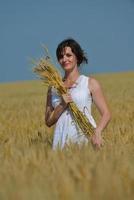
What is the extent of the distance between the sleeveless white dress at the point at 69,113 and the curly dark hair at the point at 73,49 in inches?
5.8

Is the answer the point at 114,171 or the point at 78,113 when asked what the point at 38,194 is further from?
the point at 78,113

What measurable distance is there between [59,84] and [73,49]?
339 mm

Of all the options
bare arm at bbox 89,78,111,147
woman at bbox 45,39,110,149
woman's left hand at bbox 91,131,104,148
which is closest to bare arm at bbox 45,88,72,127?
woman at bbox 45,39,110,149

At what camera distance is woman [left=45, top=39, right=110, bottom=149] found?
4.70 m

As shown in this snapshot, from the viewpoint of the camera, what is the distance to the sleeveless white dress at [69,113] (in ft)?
15.5

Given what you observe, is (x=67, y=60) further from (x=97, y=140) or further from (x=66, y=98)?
(x=97, y=140)

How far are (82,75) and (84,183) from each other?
283cm

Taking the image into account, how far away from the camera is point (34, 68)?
5.27 metres

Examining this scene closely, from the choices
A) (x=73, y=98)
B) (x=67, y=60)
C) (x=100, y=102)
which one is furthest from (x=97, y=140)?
(x=67, y=60)

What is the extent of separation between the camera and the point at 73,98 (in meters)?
4.80

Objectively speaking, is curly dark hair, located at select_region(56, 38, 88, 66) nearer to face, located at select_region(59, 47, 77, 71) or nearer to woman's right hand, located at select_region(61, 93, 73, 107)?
face, located at select_region(59, 47, 77, 71)

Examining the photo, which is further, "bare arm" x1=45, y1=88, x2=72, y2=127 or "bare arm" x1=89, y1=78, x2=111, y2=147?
"bare arm" x1=45, y1=88, x2=72, y2=127

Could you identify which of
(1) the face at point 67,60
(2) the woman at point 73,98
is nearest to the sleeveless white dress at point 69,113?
(2) the woman at point 73,98

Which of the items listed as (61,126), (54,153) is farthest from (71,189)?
(61,126)
